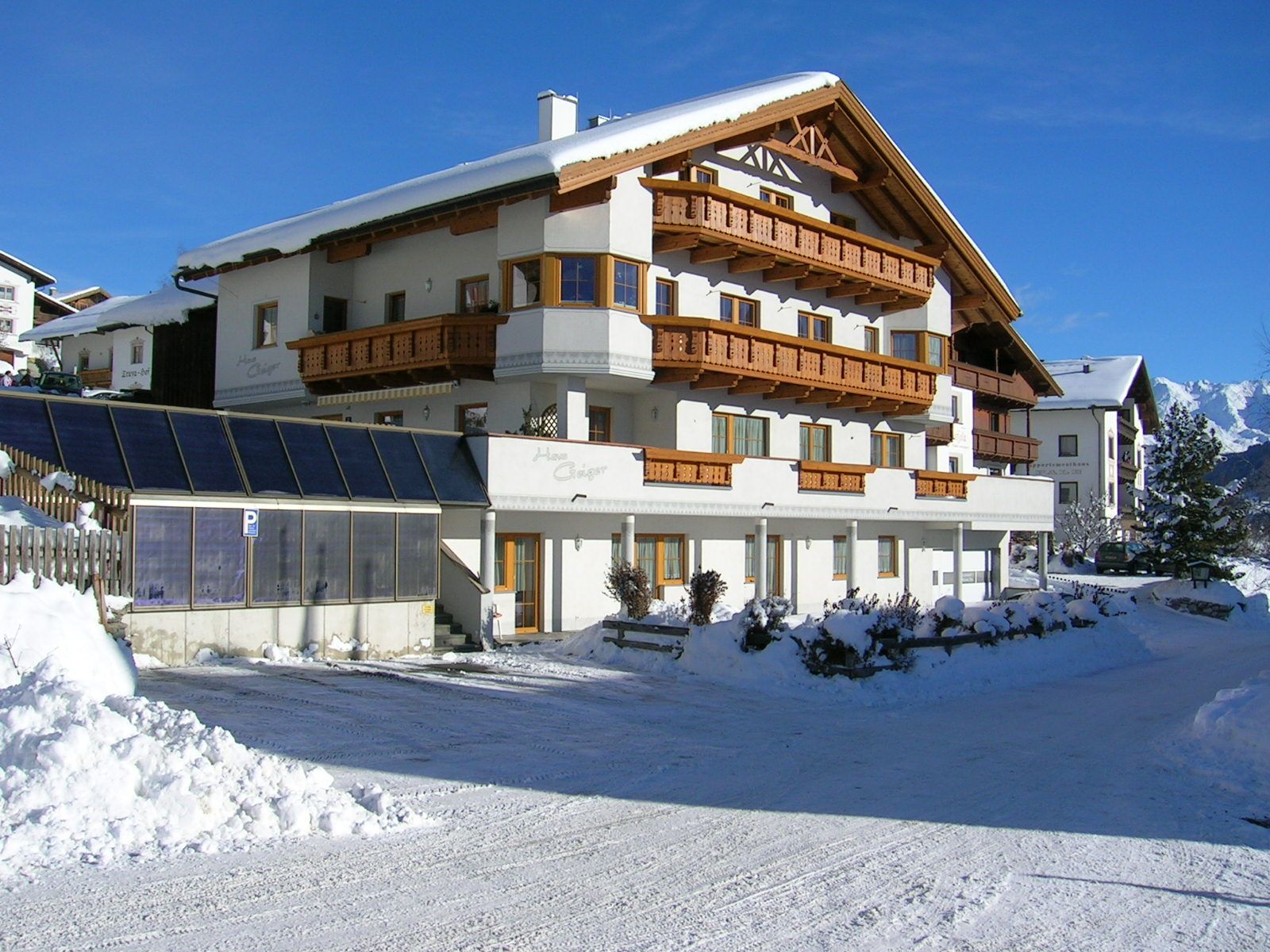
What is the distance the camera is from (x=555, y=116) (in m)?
33.2

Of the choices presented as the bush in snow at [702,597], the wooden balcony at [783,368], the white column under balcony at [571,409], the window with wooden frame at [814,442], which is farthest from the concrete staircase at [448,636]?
the window with wooden frame at [814,442]

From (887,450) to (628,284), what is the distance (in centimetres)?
1355

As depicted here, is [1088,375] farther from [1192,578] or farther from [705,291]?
[705,291]

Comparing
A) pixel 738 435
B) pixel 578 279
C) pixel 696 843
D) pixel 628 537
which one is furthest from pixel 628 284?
pixel 696 843

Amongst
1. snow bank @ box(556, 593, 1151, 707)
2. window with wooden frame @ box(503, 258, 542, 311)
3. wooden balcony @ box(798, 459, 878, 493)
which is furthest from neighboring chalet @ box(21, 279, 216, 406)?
snow bank @ box(556, 593, 1151, 707)

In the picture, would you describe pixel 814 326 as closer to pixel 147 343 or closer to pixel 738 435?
pixel 738 435

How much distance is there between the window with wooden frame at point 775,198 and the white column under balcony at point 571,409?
915cm

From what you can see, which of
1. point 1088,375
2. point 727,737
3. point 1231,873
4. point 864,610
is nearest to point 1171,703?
point 864,610

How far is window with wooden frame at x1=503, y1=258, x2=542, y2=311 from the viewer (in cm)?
2667

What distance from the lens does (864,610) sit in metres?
21.1

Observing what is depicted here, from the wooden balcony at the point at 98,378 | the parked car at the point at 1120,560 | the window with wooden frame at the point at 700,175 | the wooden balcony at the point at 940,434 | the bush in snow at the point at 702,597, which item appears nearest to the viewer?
the bush in snow at the point at 702,597

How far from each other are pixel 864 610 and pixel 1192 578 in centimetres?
1956

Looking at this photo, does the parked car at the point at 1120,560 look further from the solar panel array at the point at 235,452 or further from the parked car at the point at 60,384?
the parked car at the point at 60,384

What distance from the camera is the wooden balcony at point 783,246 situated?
91.3 feet
